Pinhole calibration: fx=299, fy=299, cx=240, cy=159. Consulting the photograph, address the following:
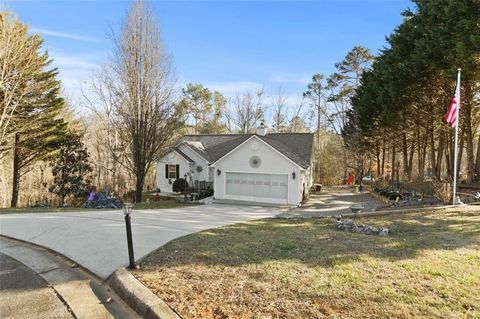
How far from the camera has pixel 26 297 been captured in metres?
4.13

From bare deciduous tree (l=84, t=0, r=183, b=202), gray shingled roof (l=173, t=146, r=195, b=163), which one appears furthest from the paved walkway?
gray shingled roof (l=173, t=146, r=195, b=163)

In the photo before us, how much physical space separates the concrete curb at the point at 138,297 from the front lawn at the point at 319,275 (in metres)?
0.13

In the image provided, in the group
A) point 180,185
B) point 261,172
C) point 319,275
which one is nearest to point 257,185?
point 261,172

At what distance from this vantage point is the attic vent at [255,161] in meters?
19.9

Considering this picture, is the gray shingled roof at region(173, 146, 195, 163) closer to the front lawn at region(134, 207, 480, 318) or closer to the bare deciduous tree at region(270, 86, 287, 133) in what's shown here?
the front lawn at region(134, 207, 480, 318)

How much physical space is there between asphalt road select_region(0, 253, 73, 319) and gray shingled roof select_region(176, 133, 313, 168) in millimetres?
16478

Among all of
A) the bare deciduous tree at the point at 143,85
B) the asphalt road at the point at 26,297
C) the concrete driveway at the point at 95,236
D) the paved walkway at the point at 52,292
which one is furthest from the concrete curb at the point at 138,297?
the bare deciduous tree at the point at 143,85

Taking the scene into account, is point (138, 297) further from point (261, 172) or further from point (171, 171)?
point (171, 171)

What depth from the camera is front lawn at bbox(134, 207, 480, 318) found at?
3.64 m

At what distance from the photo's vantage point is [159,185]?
27047mm

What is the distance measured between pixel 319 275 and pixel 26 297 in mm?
4247

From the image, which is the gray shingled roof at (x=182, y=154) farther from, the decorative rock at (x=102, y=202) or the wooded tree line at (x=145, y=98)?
the decorative rock at (x=102, y=202)

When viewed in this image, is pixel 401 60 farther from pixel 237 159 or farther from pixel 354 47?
pixel 354 47

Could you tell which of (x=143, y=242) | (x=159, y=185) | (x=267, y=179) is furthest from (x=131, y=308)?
(x=159, y=185)
